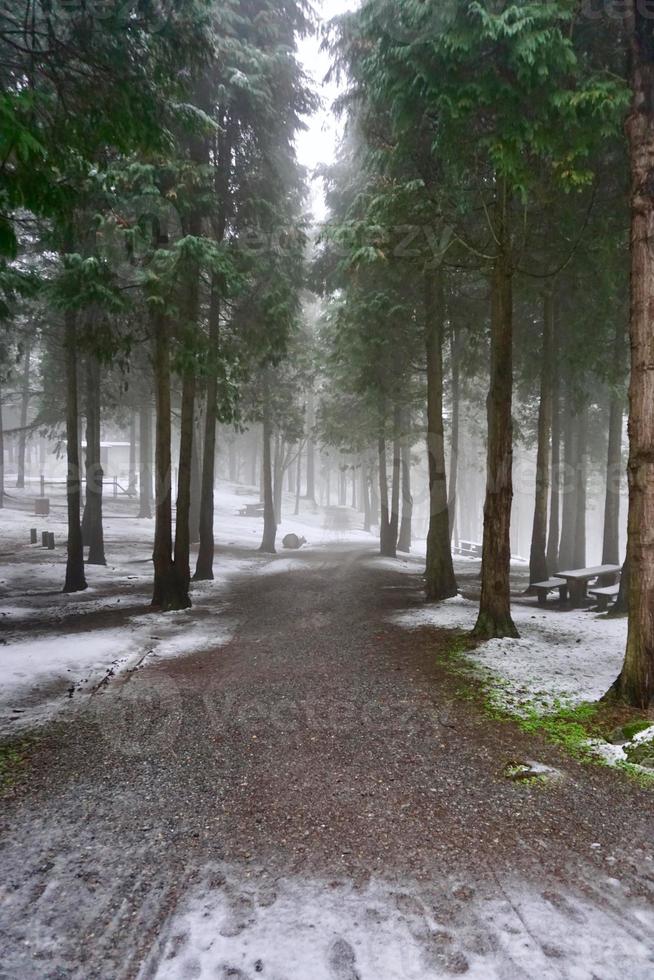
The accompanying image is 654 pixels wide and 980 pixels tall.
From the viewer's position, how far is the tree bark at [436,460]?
1239 centimetres

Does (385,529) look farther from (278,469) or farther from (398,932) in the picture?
(398,932)

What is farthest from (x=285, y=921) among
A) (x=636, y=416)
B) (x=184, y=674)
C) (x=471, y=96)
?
(x=471, y=96)

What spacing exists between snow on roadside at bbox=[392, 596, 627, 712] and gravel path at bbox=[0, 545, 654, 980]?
936mm

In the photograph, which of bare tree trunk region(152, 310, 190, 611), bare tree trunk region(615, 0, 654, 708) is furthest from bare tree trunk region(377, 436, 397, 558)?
bare tree trunk region(615, 0, 654, 708)

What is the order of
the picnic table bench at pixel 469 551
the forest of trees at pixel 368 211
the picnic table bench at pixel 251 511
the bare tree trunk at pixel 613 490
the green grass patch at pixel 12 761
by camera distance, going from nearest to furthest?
the green grass patch at pixel 12 761
the forest of trees at pixel 368 211
the bare tree trunk at pixel 613 490
the picnic table bench at pixel 469 551
the picnic table bench at pixel 251 511

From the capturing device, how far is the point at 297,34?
14.1m

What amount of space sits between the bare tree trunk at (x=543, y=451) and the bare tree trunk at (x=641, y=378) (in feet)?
25.5

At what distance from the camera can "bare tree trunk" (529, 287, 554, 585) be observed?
1371 centimetres

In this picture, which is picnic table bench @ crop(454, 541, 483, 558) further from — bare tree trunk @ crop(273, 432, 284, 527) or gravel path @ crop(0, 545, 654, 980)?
gravel path @ crop(0, 545, 654, 980)

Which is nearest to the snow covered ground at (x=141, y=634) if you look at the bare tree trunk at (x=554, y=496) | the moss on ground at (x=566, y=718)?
the moss on ground at (x=566, y=718)

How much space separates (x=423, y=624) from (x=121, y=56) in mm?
8986

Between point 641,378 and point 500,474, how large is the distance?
321cm

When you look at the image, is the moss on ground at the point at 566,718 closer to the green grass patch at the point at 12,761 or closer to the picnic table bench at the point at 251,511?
the green grass patch at the point at 12,761

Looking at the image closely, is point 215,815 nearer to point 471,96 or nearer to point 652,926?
point 652,926
